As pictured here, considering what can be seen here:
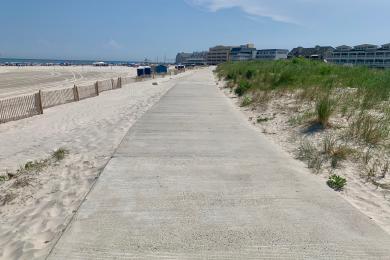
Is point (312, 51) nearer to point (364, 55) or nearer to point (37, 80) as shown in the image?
point (364, 55)

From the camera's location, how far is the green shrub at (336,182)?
4.61 m

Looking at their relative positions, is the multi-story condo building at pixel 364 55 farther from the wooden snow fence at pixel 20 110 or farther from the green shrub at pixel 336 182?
the green shrub at pixel 336 182

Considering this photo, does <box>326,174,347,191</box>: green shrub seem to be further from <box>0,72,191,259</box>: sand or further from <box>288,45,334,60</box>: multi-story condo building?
<box>288,45,334,60</box>: multi-story condo building

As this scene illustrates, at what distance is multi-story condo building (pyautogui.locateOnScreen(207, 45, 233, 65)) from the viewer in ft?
550

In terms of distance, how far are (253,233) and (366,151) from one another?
3.87 meters

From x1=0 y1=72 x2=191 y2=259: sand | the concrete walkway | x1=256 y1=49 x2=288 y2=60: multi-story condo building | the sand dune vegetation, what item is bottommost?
x1=0 y1=72 x2=191 y2=259: sand

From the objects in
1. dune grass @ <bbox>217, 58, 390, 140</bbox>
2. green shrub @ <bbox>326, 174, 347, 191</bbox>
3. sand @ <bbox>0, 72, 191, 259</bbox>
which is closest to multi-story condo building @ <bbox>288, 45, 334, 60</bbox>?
dune grass @ <bbox>217, 58, 390, 140</bbox>

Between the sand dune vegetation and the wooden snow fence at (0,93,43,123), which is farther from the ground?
the sand dune vegetation

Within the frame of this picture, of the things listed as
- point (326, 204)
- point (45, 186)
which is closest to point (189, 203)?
point (326, 204)

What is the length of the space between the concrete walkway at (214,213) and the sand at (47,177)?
1.05ft

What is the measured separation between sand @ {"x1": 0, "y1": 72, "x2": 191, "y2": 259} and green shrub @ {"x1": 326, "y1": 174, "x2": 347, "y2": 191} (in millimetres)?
3714

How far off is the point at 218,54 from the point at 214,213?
6867 inches

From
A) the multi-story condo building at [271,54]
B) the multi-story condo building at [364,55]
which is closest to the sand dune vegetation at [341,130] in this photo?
the multi-story condo building at [364,55]

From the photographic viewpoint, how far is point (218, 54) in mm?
172125
